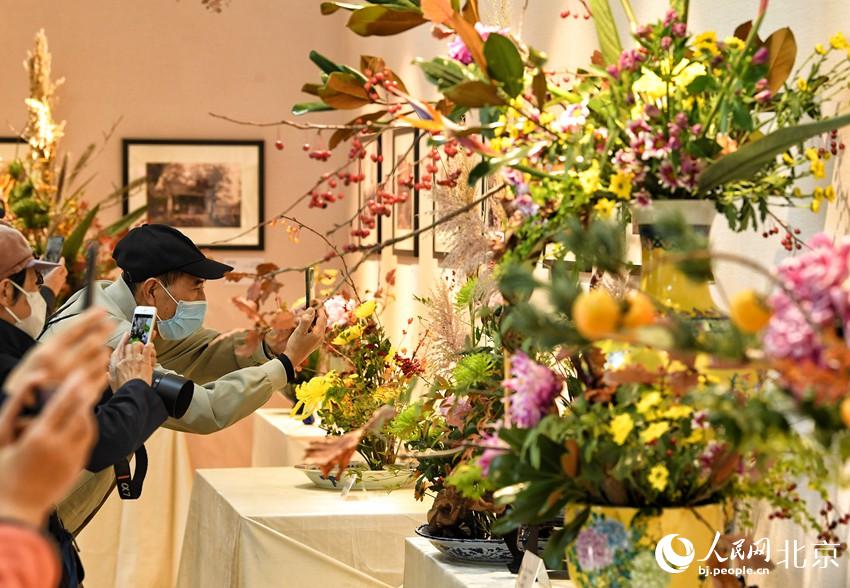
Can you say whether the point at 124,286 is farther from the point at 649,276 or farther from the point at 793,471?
the point at 793,471

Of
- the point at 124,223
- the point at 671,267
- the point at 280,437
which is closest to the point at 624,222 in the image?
the point at 671,267

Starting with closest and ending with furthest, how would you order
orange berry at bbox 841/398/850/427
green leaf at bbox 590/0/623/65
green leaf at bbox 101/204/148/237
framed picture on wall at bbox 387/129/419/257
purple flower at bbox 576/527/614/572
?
orange berry at bbox 841/398/850/427 → purple flower at bbox 576/527/614/572 → green leaf at bbox 590/0/623/65 → framed picture on wall at bbox 387/129/419/257 → green leaf at bbox 101/204/148/237

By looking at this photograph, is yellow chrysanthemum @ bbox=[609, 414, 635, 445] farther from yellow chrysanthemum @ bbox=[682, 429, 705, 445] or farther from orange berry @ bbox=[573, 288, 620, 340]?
orange berry @ bbox=[573, 288, 620, 340]

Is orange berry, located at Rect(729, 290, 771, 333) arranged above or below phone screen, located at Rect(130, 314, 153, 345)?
above

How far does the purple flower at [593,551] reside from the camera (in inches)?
57.6

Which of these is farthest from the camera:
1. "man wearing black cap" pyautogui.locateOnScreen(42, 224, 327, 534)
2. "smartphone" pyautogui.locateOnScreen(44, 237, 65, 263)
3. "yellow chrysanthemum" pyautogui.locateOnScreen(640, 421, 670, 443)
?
"smartphone" pyautogui.locateOnScreen(44, 237, 65, 263)

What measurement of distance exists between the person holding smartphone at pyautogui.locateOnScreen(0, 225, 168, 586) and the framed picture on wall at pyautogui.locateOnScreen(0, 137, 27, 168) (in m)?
3.43

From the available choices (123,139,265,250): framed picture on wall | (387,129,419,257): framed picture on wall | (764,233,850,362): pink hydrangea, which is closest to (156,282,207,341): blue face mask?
(387,129,419,257): framed picture on wall

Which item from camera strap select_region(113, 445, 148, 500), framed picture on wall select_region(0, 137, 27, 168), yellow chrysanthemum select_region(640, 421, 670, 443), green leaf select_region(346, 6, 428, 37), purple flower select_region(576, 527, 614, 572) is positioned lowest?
camera strap select_region(113, 445, 148, 500)

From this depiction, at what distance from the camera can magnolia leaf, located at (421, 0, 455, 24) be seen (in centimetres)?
154

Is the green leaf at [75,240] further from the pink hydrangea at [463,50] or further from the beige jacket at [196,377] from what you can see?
the pink hydrangea at [463,50]

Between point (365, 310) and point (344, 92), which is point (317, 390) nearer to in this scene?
point (365, 310)

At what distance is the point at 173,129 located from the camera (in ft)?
19.4

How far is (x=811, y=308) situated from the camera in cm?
105
